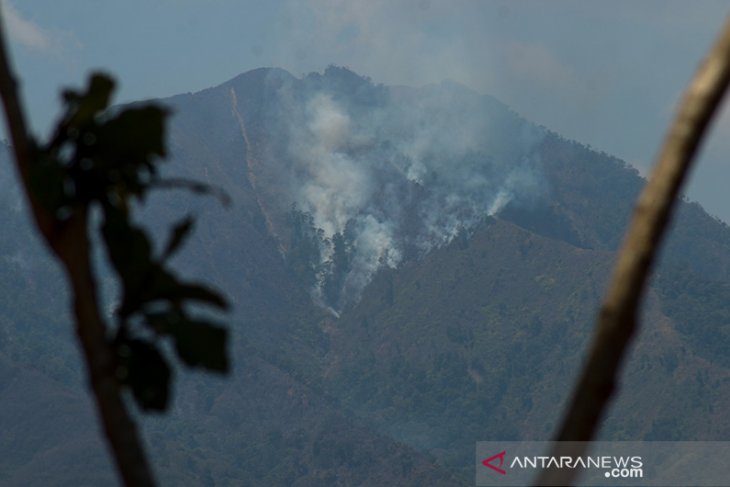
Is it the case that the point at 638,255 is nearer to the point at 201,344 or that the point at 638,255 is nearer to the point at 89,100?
the point at 201,344

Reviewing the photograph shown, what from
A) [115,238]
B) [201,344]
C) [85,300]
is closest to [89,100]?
[115,238]

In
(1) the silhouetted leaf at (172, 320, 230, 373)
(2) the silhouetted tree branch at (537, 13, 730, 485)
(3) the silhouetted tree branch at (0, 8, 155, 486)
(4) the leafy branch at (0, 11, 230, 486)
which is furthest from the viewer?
(1) the silhouetted leaf at (172, 320, 230, 373)

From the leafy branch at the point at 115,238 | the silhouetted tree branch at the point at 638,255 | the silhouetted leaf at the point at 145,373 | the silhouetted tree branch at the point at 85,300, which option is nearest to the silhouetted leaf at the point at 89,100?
the leafy branch at the point at 115,238

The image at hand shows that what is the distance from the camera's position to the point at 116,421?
4832 mm

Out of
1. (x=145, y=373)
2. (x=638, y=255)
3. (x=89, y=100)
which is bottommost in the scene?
(x=145, y=373)

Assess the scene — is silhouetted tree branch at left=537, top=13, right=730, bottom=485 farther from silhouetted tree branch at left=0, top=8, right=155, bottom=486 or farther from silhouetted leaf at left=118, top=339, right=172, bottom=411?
silhouetted leaf at left=118, top=339, right=172, bottom=411

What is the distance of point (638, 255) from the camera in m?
4.65

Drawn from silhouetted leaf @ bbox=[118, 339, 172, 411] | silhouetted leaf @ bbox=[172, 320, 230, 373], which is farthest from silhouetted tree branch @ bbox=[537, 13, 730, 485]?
silhouetted leaf @ bbox=[118, 339, 172, 411]

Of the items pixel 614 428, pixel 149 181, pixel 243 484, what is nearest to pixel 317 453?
pixel 243 484

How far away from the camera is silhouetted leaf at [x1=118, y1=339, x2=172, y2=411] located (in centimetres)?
532

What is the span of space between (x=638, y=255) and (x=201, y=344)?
158cm

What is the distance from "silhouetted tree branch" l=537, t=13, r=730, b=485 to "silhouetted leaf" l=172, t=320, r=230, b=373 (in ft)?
4.07

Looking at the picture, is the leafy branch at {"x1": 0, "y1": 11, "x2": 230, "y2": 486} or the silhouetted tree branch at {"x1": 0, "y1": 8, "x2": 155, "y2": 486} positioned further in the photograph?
the leafy branch at {"x1": 0, "y1": 11, "x2": 230, "y2": 486}

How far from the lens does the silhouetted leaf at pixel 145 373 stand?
532 cm
